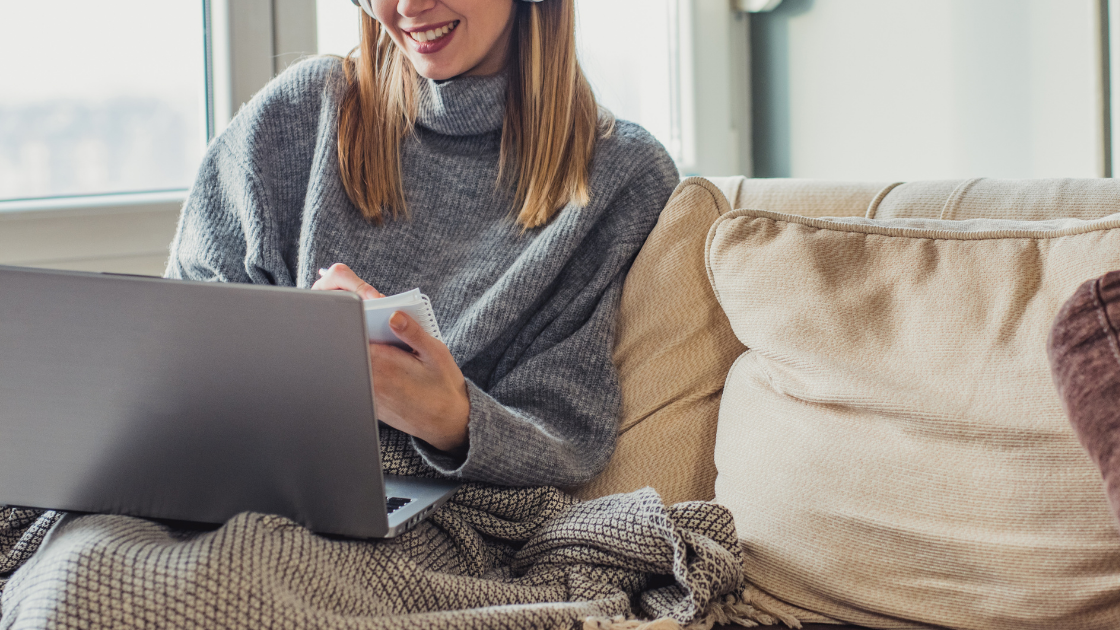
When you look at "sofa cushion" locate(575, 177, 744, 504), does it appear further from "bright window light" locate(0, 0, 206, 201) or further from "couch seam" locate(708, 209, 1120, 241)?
"bright window light" locate(0, 0, 206, 201)

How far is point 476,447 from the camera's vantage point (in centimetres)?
88

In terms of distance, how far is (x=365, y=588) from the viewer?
72 centimetres

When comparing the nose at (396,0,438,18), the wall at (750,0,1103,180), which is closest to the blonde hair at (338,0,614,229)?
the nose at (396,0,438,18)

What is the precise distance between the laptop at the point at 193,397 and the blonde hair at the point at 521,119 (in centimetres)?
48

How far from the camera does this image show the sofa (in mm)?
753

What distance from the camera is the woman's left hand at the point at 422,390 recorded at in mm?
820

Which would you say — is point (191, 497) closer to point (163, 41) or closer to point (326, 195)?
point (326, 195)

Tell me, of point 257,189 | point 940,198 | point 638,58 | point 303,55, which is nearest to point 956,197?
point 940,198

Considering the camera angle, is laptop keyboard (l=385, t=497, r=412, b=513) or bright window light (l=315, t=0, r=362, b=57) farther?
bright window light (l=315, t=0, r=362, b=57)

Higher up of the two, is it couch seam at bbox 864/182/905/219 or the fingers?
couch seam at bbox 864/182/905/219

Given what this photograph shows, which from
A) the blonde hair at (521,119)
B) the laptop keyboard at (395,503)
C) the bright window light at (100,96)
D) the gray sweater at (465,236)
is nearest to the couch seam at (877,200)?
the gray sweater at (465,236)

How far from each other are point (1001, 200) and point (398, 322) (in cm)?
74

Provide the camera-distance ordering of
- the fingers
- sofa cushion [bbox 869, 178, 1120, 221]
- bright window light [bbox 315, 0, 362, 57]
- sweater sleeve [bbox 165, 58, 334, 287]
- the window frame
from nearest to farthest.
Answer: the fingers < sofa cushion [bbox 869, 178, 1120, 221] < sweater sleeve [bbox 165, 58, 334, 287] < the window frame < bright window light [bbox 315, 0, 362, 57]

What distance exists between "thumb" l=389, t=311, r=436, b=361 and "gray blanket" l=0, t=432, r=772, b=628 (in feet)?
0.57
